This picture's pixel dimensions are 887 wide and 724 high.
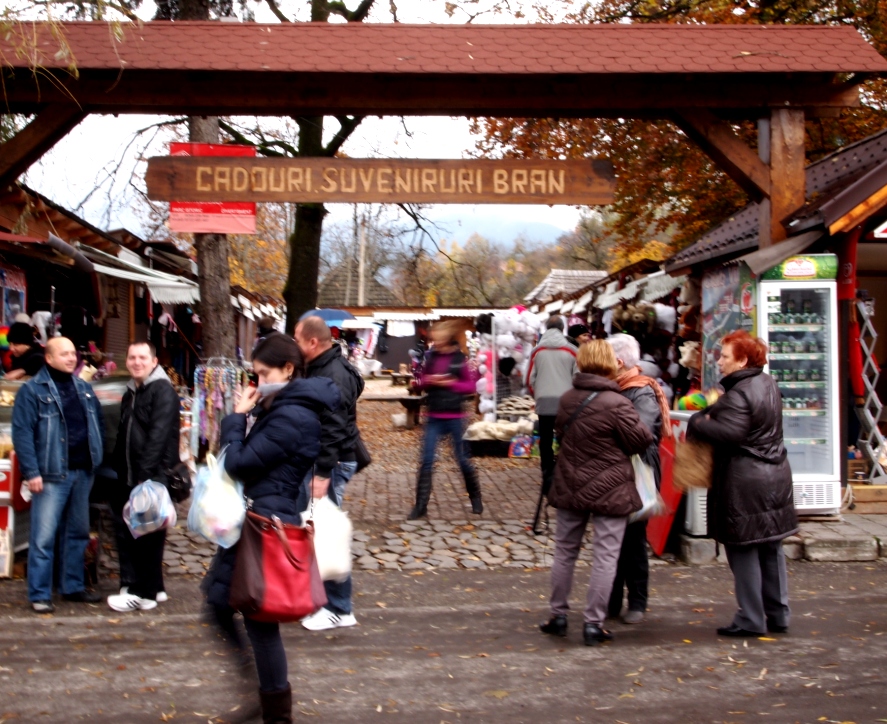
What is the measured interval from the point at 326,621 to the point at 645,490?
2.14 meters

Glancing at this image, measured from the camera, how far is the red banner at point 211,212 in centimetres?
815

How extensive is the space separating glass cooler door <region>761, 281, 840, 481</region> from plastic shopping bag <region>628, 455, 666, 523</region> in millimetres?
3321

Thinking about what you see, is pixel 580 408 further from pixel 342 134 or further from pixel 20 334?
pixel 342 134

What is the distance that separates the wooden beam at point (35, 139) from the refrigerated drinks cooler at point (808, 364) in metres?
6.28

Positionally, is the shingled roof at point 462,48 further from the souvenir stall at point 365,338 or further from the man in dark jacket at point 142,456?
the souvenir stall at point 365,338

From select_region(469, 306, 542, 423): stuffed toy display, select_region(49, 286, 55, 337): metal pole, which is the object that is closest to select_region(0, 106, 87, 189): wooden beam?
select_region(49, 286, 55, 337): metal pole

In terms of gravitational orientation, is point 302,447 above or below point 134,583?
above

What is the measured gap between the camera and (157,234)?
22.3m

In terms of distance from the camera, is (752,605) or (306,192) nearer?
(752,605)

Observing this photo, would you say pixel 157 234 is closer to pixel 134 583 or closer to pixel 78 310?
pixel 78 310

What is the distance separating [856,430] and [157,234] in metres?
17.6

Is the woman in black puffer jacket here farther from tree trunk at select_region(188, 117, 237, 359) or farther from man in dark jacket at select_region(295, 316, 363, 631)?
tree trunk at select_region(188, 117, 237, 359)

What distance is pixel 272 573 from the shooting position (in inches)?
145

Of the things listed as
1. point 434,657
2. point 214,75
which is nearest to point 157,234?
point 214,75
